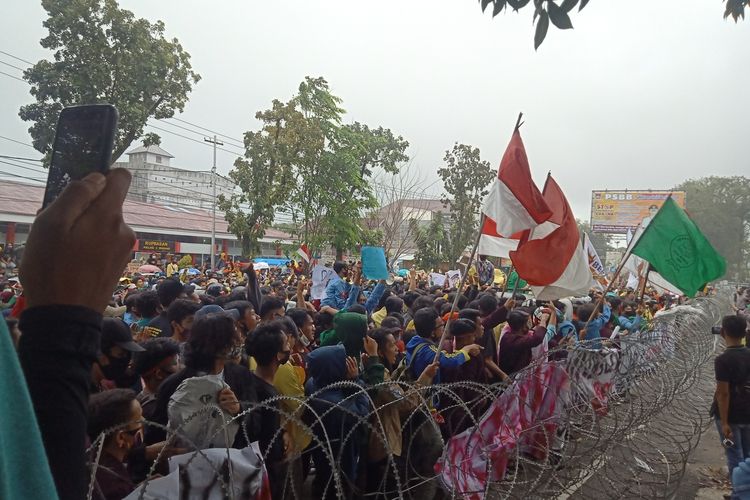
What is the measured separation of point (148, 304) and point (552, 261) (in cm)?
414

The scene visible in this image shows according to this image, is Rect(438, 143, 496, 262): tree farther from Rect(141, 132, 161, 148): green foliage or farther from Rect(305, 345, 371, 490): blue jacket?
Rect(305, 345, 371, 490): blue jacket

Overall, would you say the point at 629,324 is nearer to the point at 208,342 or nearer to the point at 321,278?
the point at 321,278

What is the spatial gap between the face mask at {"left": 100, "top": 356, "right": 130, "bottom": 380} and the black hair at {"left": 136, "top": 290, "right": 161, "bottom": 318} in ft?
6.48

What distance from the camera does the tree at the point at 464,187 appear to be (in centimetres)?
3148

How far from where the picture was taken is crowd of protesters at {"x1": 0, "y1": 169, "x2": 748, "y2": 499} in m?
0.81

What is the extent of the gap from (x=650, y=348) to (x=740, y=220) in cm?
7396

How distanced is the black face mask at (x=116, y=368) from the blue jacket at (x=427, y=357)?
2328 millimetres

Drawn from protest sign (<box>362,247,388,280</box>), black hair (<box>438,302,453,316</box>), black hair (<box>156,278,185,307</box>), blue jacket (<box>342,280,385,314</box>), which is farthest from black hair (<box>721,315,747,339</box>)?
black hair (<box>156,278,185,307</box>)

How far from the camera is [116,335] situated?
3.76 meters

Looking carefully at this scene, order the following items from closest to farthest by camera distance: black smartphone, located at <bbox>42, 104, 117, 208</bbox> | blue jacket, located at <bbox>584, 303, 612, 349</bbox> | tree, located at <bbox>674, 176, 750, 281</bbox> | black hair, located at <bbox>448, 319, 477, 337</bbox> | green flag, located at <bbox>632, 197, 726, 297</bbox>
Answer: black smartphone, located at <bbox>42, 104, 117, 208</bbox> < black hair, located at <bbox>448, 319, 477, 337</bbox> < green flag, located at <bbox>632, 197, 726, 297</bbox> < blue jacket, located at <bbox>584, 303, 612, 349</bbox> < tree, located at <bbox>674, 176, 750, 281</bbox>

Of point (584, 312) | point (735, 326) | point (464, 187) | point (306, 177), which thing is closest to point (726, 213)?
point (464, 187)

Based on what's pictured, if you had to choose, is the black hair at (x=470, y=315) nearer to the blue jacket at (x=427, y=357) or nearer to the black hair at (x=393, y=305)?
the blue jacket at (x=427, y=357)

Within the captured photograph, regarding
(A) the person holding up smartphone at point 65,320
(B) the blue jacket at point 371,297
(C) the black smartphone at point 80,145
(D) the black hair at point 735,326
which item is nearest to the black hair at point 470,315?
(B) the blue jacket at point 371,297

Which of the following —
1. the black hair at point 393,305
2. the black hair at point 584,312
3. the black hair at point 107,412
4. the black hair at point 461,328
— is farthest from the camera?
the black hair at point 584,312
